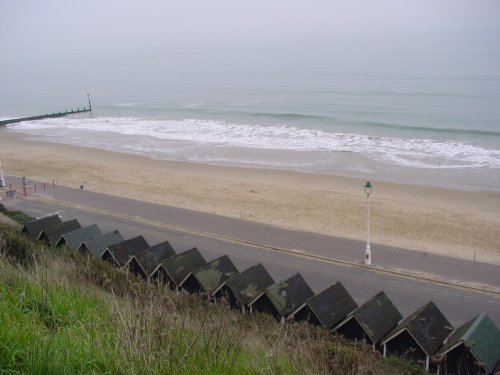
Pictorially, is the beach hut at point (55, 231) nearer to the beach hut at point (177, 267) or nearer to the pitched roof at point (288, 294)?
the beach hut at point (177, 267)

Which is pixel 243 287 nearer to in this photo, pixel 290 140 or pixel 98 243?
pixel 98 243

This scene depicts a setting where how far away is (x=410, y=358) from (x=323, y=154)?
1111 inches

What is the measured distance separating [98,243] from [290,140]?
2938 centimetres

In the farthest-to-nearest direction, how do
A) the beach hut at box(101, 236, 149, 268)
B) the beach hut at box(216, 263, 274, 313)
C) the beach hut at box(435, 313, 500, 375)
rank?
the beach hut at box(101, 236, 149, 268) < the beach hut at box(216, 263, 274, 313) < the beach hut at box(435, 313, 500, 375)

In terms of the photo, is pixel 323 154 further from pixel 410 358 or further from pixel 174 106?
pixel 174 106

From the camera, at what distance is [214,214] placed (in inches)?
943

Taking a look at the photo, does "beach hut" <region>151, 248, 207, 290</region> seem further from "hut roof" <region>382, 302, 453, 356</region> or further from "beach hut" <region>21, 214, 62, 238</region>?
"beach hut" <region>21, 214, 62, 238</region>

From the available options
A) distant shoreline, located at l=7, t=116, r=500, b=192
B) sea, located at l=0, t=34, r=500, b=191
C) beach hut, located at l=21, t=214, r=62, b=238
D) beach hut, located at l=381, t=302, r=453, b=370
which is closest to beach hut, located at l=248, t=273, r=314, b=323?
beach hut, located at l=381, t=302, r=453, b=370

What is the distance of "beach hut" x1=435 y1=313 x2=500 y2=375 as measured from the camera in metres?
9.24

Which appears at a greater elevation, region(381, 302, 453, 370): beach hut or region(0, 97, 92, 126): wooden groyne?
region(0, 97, 92, 126): wooden groyne

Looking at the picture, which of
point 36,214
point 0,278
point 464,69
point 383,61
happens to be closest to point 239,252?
point 36,214

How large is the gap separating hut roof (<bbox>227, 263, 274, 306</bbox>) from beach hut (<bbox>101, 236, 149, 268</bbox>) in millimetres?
3643

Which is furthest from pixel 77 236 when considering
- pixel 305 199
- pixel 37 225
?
pixel 305 199

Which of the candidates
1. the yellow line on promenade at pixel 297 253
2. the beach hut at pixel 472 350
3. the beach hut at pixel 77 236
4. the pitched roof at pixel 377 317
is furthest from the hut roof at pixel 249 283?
the beach hut at pixel 77 236
